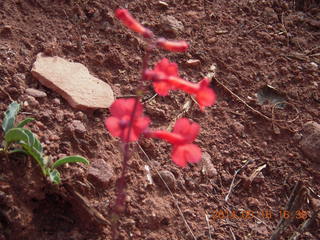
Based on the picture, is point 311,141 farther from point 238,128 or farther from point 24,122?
point 24,122

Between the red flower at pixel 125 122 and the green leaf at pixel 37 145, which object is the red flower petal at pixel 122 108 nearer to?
the red flower at pixel 125 122

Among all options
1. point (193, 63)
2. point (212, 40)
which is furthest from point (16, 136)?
point (212, 40)

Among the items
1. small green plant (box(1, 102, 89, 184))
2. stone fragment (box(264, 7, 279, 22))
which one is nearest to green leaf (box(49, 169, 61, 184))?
small green plant (box(1, 102, 89, 184))

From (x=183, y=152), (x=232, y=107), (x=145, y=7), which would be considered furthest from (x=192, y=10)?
(x=183, y=152)

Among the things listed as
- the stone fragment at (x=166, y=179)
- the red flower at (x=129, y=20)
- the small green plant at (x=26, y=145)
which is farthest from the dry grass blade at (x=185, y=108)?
the red flower at (x=129, y=20)

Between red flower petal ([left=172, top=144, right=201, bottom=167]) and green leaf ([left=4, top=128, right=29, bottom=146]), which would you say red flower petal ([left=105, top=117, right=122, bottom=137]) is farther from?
green leaf ([left=4, top=128, right=29, bottom=146])
